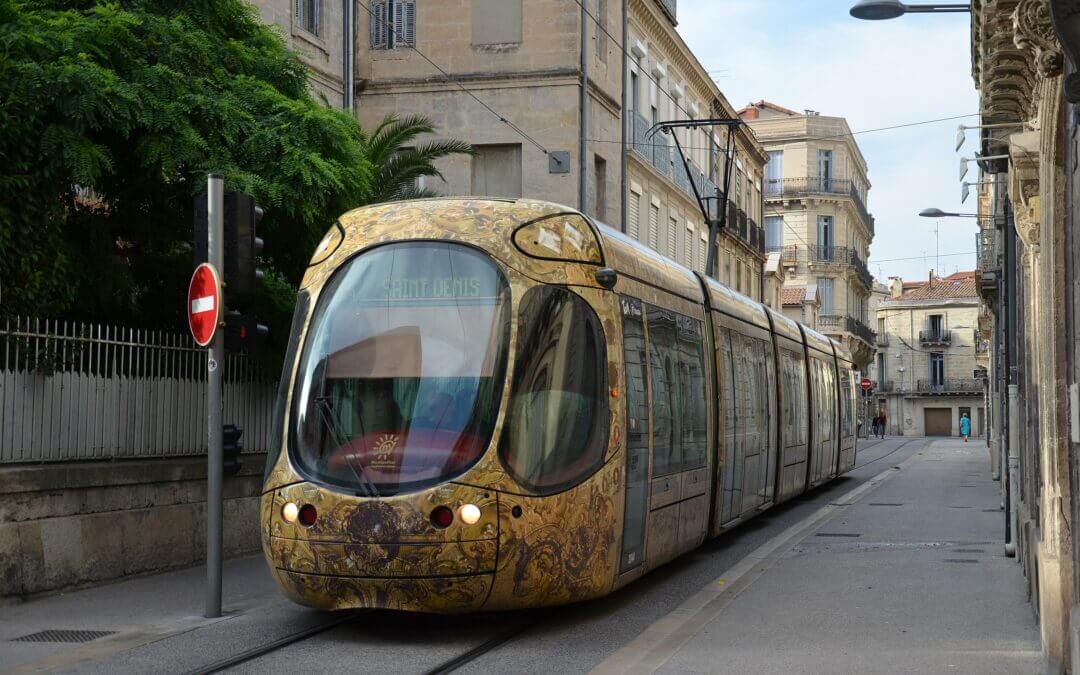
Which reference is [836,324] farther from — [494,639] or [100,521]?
[494,639]

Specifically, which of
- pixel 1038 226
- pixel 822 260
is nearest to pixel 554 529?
pixel 1038 226

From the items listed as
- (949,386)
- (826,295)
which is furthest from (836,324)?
(949,386)

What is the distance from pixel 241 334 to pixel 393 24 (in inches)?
742

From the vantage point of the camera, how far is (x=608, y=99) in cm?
2864

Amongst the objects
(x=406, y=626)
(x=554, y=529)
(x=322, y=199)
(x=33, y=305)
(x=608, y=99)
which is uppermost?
(x=608, y=99)

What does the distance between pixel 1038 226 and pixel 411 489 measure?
16.0ft

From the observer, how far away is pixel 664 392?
457 inches

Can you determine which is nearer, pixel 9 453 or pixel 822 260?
pixel 9 453

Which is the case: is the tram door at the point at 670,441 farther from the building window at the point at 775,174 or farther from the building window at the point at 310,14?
the building window at the point at 775,174

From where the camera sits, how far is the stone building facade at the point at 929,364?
302 feet

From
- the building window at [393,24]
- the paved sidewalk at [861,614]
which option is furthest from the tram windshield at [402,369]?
the building window at [393,24]

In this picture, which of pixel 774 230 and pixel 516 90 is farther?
pixel 774 230

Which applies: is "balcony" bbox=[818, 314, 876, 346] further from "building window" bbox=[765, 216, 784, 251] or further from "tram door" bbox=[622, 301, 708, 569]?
"tram door" bbox=[622, 301, 708, 569]

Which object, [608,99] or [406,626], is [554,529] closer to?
[406,626]
